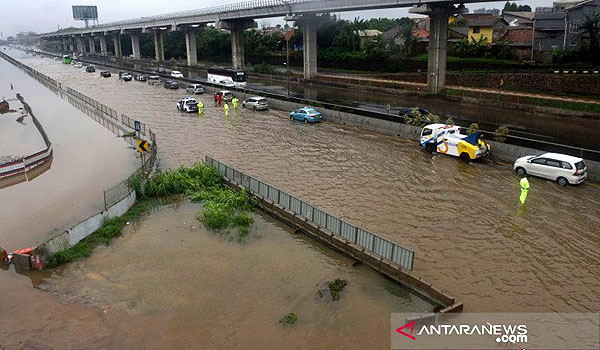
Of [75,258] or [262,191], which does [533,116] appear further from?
[75,258]

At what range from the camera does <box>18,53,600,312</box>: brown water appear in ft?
43.1

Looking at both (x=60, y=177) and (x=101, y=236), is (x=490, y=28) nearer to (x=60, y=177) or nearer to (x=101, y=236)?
(x=60, y=177)

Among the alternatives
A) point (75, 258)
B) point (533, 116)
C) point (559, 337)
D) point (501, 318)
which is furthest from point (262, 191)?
point (533, 116)

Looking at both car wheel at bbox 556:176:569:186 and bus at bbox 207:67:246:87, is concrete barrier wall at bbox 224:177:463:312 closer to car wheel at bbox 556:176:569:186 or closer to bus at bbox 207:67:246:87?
car wheel at bbox 556:176:569:186

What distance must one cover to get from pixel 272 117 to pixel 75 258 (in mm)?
24767

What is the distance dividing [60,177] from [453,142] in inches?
803

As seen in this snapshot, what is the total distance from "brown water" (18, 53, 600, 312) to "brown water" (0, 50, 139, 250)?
11.8ft

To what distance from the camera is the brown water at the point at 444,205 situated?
13141 millimetres

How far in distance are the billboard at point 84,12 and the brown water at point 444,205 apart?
161 m

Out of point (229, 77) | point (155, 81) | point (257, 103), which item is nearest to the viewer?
point (257, 103)

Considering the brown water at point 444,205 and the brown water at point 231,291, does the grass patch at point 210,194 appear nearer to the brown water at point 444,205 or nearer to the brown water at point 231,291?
the brown water at point 231,291

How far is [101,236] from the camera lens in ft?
53.3

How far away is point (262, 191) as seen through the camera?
18.7 m
